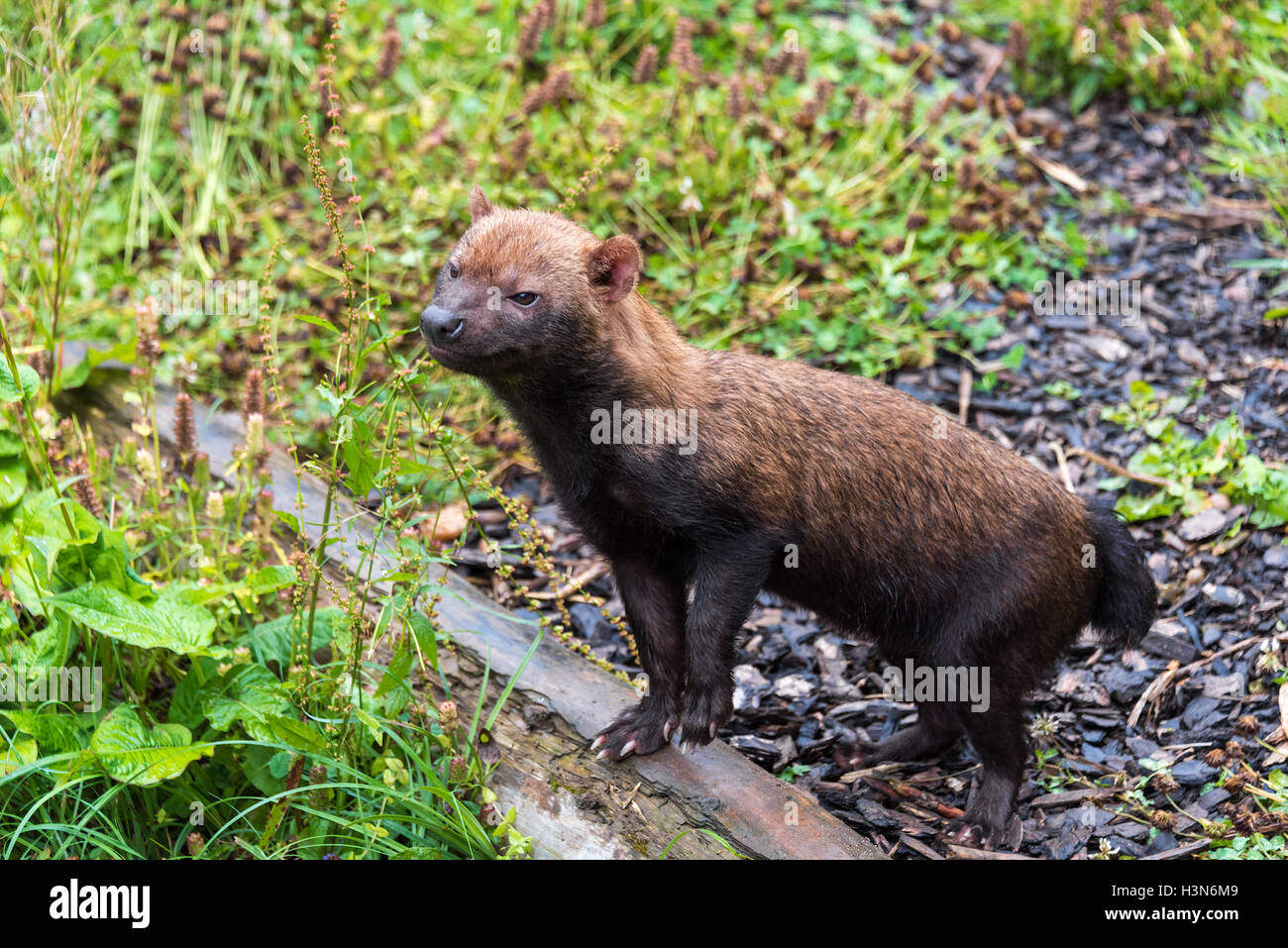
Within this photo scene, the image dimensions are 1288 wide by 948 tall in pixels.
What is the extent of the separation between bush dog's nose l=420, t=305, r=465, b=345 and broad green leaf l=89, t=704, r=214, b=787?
5.61 ft

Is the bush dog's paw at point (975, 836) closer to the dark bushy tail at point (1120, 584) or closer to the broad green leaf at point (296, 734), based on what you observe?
the dark bushy tail at point (1120, 584)

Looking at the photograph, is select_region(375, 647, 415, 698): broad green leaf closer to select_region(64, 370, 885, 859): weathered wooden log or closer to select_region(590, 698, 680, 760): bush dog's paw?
select_region(64, 370, 885, 859): weathered wooden log

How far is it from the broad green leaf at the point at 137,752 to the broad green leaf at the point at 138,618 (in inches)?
12.4

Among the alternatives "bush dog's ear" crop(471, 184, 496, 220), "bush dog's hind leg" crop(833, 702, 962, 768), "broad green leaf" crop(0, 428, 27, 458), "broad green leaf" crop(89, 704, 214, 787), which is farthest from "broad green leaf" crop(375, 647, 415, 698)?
"bush dog's hind leg" crop(833, 702, 962, 768)

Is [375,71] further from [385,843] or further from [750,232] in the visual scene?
[385,843]

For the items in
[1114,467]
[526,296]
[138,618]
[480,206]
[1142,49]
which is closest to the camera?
[138,618]

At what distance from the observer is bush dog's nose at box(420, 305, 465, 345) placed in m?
4.70

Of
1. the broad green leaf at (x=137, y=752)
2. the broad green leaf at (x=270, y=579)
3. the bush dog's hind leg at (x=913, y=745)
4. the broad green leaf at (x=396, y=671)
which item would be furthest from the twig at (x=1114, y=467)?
the broad green leaf at (x=137, y=752)

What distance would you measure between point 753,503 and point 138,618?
245 cm

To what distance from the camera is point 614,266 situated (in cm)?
509

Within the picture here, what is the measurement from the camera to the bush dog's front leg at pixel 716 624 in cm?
509

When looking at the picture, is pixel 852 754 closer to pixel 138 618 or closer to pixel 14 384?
pixel 138 618

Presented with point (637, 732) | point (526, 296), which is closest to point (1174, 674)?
point (637, 732)

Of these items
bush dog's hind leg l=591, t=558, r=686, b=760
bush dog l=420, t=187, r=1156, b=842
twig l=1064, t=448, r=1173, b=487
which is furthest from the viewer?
twig l=1064, t=448, r=1173, b=487
